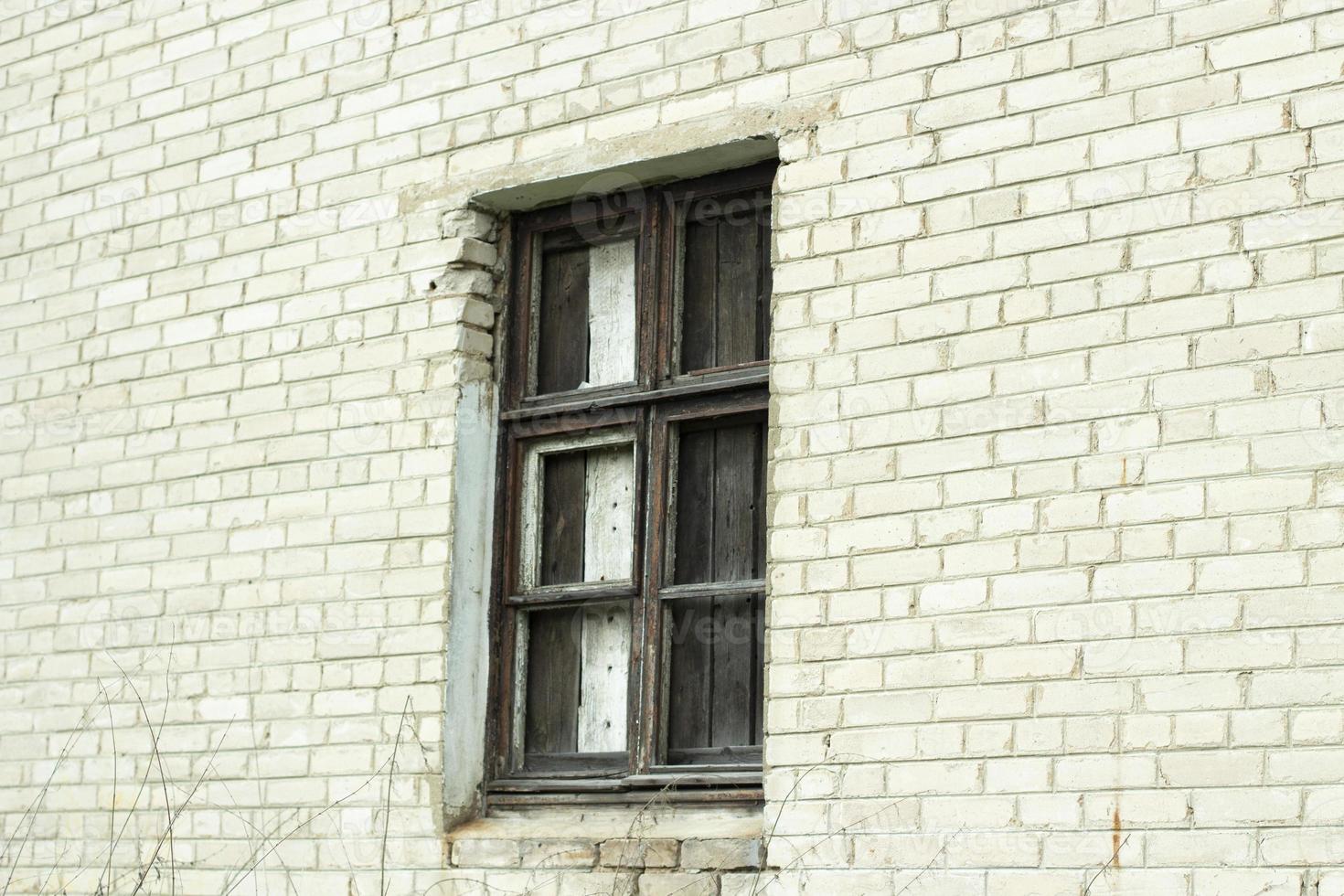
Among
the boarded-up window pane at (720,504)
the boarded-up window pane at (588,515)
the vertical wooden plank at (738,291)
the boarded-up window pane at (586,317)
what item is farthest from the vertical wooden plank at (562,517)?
the vertical wooden plank at (738,291)

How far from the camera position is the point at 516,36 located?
5.48m

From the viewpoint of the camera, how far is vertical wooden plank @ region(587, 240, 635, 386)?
5.35 meters

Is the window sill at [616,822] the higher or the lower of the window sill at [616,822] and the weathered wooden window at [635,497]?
the lower

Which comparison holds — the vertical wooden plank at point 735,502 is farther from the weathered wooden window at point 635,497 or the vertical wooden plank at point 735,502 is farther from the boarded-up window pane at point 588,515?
the boarded-up window pane at point 588,515

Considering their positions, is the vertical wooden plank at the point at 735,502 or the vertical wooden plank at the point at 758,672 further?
the vertical wooden plank at the point at 735,502

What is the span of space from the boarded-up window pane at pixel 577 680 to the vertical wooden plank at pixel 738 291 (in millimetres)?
805

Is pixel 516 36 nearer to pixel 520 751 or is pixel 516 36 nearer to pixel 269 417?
pixel 269 417

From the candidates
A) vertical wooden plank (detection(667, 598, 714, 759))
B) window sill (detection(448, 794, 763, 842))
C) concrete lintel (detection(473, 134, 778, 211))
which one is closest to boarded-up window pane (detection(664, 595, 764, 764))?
vertical wooden plank (detection(667, 598, 714, 759))

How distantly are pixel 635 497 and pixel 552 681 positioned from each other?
2.01ft

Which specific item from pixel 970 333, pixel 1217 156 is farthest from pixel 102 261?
pixel 1217 156

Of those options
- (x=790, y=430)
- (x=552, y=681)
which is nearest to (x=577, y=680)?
(x=552, y=681)

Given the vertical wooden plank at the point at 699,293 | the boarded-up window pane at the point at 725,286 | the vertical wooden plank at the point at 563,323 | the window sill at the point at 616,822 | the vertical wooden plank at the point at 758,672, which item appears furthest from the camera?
the vertical wooden plank at the point at 563,323

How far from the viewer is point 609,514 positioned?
5.30 m

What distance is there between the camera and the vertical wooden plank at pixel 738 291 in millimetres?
5090
